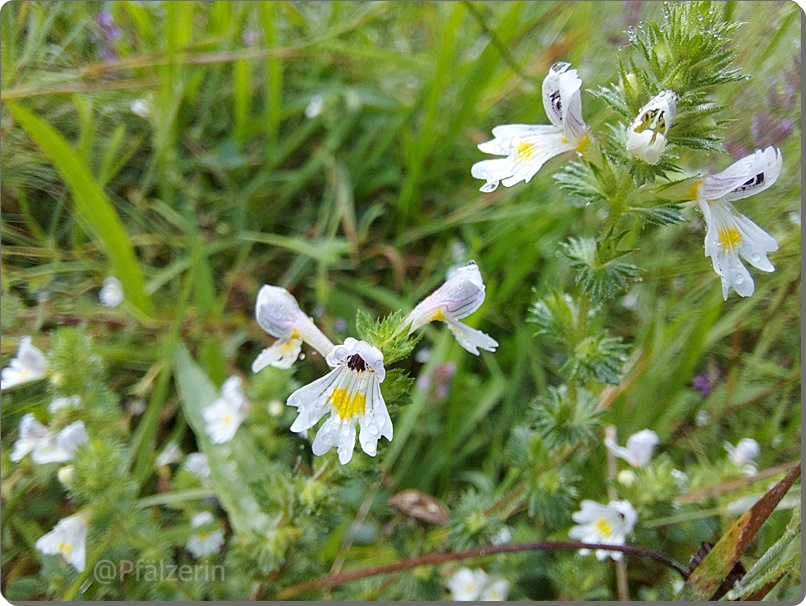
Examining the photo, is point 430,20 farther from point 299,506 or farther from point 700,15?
point 299,506

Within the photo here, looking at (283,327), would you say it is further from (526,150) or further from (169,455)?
(169,455)

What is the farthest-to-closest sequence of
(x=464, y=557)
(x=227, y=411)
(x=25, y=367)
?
(x=227, y=411)
(x=25, y=367)
(x=464, y=557)

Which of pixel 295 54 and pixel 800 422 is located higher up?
pixel 295 54

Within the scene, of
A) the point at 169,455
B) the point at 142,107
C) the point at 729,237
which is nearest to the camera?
the point at 729,237

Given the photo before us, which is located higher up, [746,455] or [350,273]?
[350,273]

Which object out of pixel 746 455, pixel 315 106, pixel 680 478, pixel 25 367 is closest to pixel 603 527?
pixel 680 478

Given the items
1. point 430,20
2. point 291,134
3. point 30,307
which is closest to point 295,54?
point 291,134

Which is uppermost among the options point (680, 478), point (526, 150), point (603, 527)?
point (526, 150)
